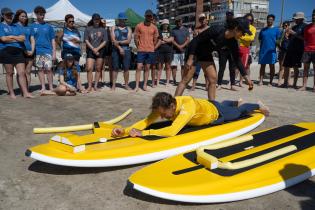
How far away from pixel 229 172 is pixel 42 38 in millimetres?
6291

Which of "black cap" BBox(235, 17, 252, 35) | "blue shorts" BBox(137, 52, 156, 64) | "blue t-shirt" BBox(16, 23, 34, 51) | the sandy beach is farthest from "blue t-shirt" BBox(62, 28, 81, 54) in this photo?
"black cap" BBox(235, 17, 252, 35)

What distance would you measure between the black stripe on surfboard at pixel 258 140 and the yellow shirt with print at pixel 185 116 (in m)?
0.51

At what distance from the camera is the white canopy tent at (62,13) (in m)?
19.1

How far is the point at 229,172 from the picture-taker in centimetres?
299

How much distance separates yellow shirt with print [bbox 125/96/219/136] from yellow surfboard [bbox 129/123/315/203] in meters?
0.52

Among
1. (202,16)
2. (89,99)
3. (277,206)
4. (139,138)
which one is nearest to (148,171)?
(139,138)

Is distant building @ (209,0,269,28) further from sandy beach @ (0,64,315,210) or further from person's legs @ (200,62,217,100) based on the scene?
sandy beach @ (0,64,315,210)

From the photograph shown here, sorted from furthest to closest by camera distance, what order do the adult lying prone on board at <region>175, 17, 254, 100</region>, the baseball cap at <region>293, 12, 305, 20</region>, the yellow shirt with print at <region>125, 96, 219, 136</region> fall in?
the baseball cap at <region>293, 12, 305, 20</region> → the adult lying prone on board at <region>175, 17, 254, 100</region> → the yellow shirt with print at <region>125, 96, 219, 136</region>

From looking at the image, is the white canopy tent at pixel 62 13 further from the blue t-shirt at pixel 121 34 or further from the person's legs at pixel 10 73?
the person's legs at pixel 10 73

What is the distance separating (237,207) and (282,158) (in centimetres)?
86

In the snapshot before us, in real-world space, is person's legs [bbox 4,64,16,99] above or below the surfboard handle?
above

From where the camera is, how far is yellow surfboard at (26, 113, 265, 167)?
3279mm

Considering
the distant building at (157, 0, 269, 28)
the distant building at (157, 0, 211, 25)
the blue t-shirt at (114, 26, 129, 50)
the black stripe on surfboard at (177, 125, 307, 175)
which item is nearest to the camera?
the black stripe on surfboard at (177, 125, 307, 175)

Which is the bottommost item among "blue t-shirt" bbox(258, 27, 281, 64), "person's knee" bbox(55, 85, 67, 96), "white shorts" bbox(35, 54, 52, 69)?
"person's knee" bbox(55, 85, 67, 96)
